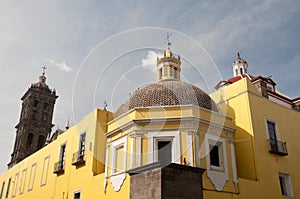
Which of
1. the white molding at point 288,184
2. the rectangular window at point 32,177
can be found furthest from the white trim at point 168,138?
the rectangular window at point 32,177

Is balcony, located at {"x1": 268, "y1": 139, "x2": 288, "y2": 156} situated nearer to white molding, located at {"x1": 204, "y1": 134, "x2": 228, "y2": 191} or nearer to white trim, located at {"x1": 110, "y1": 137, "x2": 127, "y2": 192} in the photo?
white molding, located at {"x1": 204, "y1": 134, "x2": 228, "y2": 191}

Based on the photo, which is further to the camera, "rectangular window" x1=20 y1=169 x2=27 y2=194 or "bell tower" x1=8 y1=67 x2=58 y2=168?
"bell tower" x1=8 y1=67 x2=58 y2=168

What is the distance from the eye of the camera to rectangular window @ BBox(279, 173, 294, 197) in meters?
18.5

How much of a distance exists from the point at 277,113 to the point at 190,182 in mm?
13680

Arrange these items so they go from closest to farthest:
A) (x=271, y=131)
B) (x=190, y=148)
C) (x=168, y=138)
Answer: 1. (x=190, y=148)
2. (x=168, y=138)
3. (x=271, y=131)

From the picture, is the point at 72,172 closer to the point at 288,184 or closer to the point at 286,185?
the point at 286,185

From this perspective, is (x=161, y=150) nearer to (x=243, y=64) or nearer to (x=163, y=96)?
(x=163, y=96)

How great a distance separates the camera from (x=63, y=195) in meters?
22.6

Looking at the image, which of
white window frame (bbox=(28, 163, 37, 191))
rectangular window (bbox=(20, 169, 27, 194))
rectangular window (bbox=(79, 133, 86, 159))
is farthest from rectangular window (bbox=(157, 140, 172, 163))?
rectangular window (bbox=(20, 169, 27, 194))

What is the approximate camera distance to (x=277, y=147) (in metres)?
18.9

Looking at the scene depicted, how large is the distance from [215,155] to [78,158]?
378 inches

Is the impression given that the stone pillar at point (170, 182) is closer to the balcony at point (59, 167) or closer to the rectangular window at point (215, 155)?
the rectangular window at point (215, 155)

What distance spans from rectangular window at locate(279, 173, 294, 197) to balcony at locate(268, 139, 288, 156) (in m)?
1.33

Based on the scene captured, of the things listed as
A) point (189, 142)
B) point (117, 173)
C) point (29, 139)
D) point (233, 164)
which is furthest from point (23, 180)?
point (29, 139)
